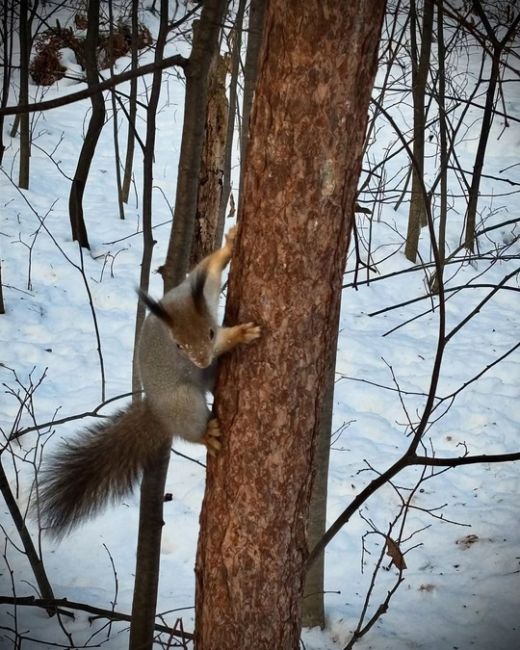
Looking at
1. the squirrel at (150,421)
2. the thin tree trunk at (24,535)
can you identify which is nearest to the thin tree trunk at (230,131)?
the squirrel at (150,421)

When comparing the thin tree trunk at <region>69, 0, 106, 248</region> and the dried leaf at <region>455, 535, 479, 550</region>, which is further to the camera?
the thin tree trunk at <region>69, 0, 106, 248</region>

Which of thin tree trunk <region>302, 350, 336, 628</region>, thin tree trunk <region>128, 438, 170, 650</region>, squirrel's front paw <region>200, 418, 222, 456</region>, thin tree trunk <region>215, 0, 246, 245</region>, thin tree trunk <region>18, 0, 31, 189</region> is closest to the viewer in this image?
squirrel's front paw <region>200, 418, 222, 456</region>

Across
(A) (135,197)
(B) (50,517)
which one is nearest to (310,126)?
(B) (50,517)

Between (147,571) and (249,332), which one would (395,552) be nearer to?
(249,332)

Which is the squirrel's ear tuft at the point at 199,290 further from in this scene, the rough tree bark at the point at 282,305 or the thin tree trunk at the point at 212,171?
the thin tree trunk at the point at 212,171

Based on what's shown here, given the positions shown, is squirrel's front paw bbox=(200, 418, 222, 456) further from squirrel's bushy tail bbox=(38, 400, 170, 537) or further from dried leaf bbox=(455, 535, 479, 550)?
dried leaf bbox=(455, 535, 479, 550)

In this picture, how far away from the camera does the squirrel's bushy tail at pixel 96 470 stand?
2.15 meters

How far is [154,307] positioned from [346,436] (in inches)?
120

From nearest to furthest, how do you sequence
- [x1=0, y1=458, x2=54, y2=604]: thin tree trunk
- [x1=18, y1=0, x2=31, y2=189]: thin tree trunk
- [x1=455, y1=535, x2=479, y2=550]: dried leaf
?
[x1=0, y1=458, x2=54, y2=604]: thin tree trunk
[x1=455, y1=535, x2=479, y2=550]: dried leaf
[x1=18, y1=0, x2=31, y2=189]: thin tree trunk

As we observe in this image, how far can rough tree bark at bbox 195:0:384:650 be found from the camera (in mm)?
1517

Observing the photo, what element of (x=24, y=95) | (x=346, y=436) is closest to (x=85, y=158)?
(x=24, y=95)

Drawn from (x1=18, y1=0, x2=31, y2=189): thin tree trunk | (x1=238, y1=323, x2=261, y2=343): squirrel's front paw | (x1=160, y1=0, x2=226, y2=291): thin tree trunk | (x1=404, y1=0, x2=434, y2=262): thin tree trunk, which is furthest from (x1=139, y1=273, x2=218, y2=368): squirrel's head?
(x1=18, y1=0, x2=31, y2=189): thin tree trunk

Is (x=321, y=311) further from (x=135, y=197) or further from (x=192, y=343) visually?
(x=135, y=197)

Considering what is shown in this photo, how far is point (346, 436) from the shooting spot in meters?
4.70
